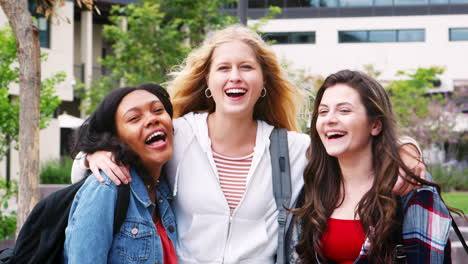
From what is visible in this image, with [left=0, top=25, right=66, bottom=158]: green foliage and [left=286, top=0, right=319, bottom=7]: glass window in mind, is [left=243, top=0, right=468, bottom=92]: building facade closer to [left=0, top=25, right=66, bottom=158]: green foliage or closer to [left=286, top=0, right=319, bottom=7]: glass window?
[left=286, top=0, right=319, bottom=7]: glass window

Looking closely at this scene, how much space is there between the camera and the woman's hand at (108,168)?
2.94 m

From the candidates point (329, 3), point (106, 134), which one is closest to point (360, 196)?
point (106, 134)

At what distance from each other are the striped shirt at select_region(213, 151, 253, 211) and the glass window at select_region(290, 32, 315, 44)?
105 feet

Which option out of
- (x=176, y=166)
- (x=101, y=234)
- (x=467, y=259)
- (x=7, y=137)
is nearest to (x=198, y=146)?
(x=176, y=166)

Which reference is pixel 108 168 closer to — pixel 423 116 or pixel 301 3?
pixel 423 116

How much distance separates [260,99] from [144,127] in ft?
4.15

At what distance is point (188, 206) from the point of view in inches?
140

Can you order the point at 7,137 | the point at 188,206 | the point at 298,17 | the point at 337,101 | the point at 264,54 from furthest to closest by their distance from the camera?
the point at 298,17 < the point at 7,137 < the point at 264,54 < the point at 188,206 < the point at 337,101

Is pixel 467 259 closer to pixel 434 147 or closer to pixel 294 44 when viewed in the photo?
pixel 434 147

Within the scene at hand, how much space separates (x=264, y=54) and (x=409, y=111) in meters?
20.1

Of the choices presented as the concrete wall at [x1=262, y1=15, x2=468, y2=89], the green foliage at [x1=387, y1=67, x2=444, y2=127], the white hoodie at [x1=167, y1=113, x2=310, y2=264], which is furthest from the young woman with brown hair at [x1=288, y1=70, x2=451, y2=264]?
the concrete wall at [x1=262, y1=15, x2=468, y2=89]

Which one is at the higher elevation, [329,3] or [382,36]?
[329,3]

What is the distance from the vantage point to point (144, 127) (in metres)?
3.12

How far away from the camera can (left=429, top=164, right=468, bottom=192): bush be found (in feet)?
36.9
